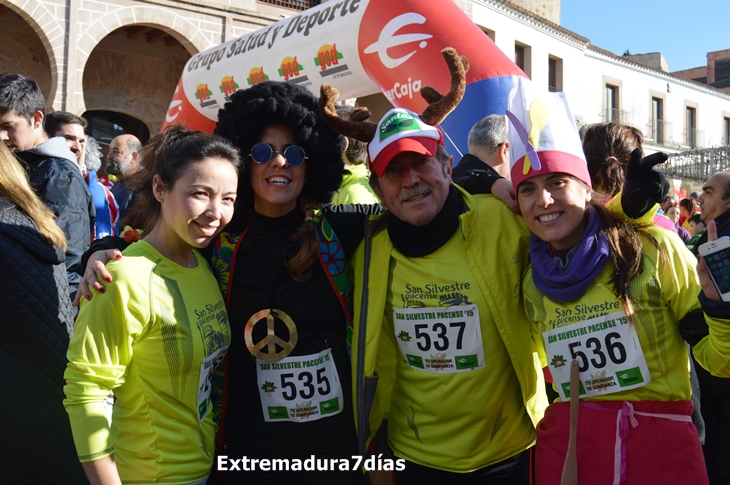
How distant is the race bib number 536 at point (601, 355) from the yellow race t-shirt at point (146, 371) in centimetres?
117

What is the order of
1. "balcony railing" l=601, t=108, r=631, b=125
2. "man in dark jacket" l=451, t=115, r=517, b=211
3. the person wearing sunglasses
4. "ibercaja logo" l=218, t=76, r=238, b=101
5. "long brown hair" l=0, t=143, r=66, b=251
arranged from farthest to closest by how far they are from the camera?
"balcony railing" l=601, t=108, r=631, b=125 → "ibercaja logo" l=218, t=76, r=238, b=101 → "man in dark jacket" l=451, t=115, r=517, b=211 → the person wearing sunglasses → "long brown hair" l=0, t=143, r=66, b=251

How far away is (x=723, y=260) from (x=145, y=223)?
188 cm

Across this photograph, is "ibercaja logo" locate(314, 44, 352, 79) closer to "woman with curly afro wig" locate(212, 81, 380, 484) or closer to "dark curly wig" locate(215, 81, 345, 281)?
"dark curly wig" locate(215, 81, 345, 281)

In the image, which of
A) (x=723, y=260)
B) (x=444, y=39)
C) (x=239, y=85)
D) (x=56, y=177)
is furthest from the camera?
(x=239, y=85)

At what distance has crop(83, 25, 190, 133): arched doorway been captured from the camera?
13.2 m

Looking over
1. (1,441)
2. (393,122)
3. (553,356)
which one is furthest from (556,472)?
(1,441)

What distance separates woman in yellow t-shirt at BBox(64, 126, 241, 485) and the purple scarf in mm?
1109

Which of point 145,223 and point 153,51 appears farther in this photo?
point 153,51

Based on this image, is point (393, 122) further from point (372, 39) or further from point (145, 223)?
point (372, 39)

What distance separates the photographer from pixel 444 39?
18.3 feet

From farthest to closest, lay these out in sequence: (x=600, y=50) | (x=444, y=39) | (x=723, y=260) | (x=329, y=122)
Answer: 1. (x=600, y=50)
2. (x=444, y=39)
3. (x=329, y=122)
4. (x=723, y=260)

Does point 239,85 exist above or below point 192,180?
above

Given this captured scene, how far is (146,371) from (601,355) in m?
1.44

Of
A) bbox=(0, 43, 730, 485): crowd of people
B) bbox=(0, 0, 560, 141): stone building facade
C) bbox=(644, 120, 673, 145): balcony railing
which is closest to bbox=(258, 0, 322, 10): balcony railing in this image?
bbox=(0, 0, 560, 141): stone building facade
